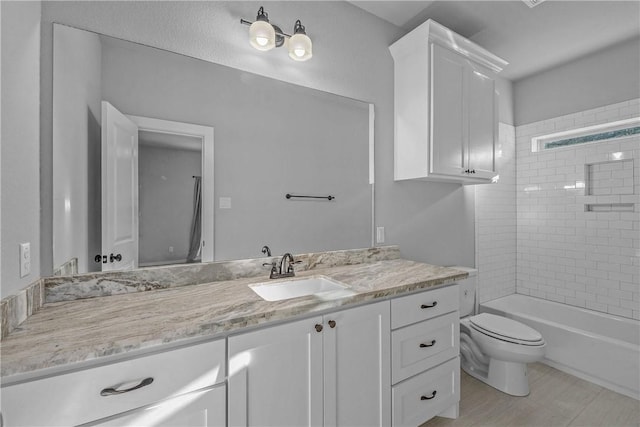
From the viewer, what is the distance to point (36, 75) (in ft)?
3.75

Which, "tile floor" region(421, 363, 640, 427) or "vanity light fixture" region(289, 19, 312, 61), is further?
"tile floor" region(421, 363, 640, 427)

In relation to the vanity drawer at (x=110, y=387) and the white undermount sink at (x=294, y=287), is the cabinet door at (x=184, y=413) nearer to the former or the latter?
the vanity drawer at (x=110, y=387)

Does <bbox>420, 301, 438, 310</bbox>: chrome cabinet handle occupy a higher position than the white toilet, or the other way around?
<bbox>420, 301, 438, 310</bbox>: chrome cabinet handle

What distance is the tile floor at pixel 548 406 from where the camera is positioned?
183 centimetres

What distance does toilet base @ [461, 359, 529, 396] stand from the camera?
2100mm

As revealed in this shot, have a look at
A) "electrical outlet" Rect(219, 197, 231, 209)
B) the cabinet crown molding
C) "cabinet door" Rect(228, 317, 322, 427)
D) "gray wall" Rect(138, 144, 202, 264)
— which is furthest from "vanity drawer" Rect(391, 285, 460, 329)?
the cabinet crown molding

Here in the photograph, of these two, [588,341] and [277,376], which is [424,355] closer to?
[277,376]

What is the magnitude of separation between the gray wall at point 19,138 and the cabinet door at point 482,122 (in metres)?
2.47

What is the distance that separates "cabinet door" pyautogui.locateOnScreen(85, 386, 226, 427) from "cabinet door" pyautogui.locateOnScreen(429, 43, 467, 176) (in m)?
1.80

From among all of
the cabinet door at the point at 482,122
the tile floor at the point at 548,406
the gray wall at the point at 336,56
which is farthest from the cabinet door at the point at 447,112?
the tile floor at the point at 548,406

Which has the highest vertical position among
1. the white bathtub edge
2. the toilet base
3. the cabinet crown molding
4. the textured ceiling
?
the textured ceiling

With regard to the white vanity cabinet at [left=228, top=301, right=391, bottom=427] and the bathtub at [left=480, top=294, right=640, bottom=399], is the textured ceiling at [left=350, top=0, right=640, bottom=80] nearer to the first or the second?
the white vanity cabinet at [left=228, top=301, right=391, bottom=427]

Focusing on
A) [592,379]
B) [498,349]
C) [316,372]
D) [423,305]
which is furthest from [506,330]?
[316,372]

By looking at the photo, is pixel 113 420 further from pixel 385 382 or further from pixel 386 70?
pixel 386 70
